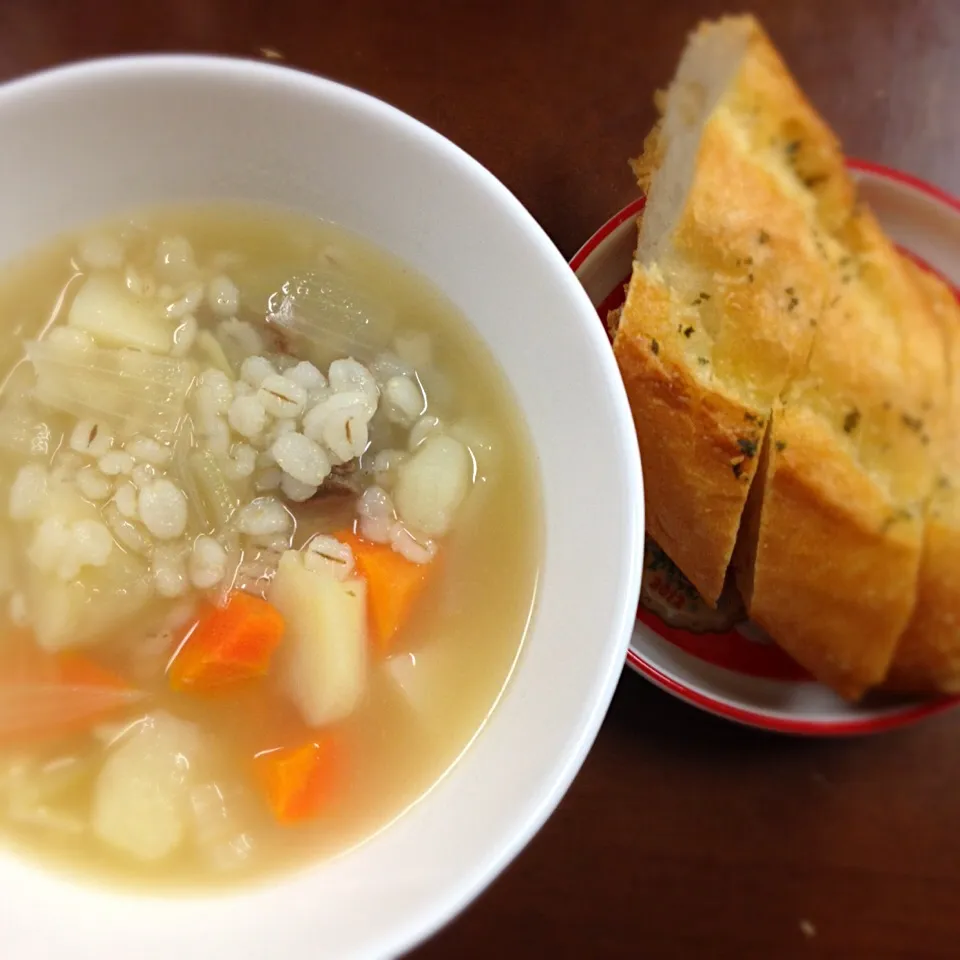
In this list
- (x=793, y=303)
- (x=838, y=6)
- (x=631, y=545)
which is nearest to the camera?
(x=631, y=545)

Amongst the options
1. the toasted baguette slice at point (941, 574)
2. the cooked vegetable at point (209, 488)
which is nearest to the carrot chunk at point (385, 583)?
the cooked vegetable at point (209, 488)

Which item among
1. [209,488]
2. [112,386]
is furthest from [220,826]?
[112,386]

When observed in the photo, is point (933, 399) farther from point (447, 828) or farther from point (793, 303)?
point (447, 828)

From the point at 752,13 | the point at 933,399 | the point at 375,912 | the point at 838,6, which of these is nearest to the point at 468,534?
the point at 375,912

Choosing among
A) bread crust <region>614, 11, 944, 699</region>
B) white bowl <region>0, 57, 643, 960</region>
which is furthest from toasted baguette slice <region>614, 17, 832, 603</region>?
white bowl <region>0, 57, 643, 960</region>

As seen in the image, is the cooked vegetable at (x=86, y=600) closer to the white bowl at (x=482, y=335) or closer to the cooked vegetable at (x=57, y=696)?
the cooked vegetable at (x=57, y=696)
